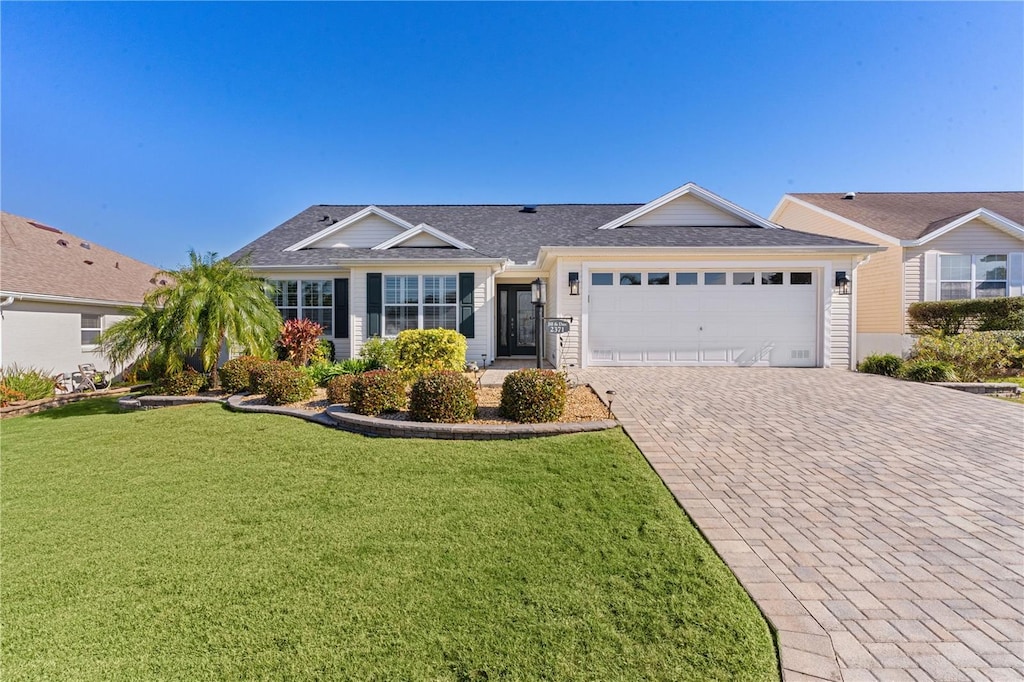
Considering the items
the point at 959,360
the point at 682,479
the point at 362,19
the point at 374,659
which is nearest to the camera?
the point at 374,659

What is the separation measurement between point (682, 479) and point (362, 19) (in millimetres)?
12971

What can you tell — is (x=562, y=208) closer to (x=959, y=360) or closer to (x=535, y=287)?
(x=535, y=287)

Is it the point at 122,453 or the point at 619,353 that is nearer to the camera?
the point at 122,453

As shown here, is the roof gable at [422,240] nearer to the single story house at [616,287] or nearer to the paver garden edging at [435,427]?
the single story house at [616,287]

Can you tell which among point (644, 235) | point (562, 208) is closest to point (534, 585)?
point (644, 235)

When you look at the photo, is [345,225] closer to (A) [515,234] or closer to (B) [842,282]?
(A) [515,234]

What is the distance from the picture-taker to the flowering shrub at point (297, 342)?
10133mm

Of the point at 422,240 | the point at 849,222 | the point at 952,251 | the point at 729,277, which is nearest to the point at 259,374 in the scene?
Result: the point at 422,240

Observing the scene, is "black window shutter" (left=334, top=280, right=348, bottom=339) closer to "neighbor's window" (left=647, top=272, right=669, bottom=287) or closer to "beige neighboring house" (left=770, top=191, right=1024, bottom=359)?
"neighbor's window" (left=647, top=272, right=669, bottom=287)

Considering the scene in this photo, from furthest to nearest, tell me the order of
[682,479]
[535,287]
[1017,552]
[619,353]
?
[619,353] → [535,287] → [682,479] → [1017,552]

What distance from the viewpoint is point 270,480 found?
14.2 feet

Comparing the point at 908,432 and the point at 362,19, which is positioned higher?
the point at 362,19

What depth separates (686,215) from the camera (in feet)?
42.7

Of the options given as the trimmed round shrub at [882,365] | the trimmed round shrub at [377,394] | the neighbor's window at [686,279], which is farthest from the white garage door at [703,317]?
the trimmed round shrub at [377,394]
